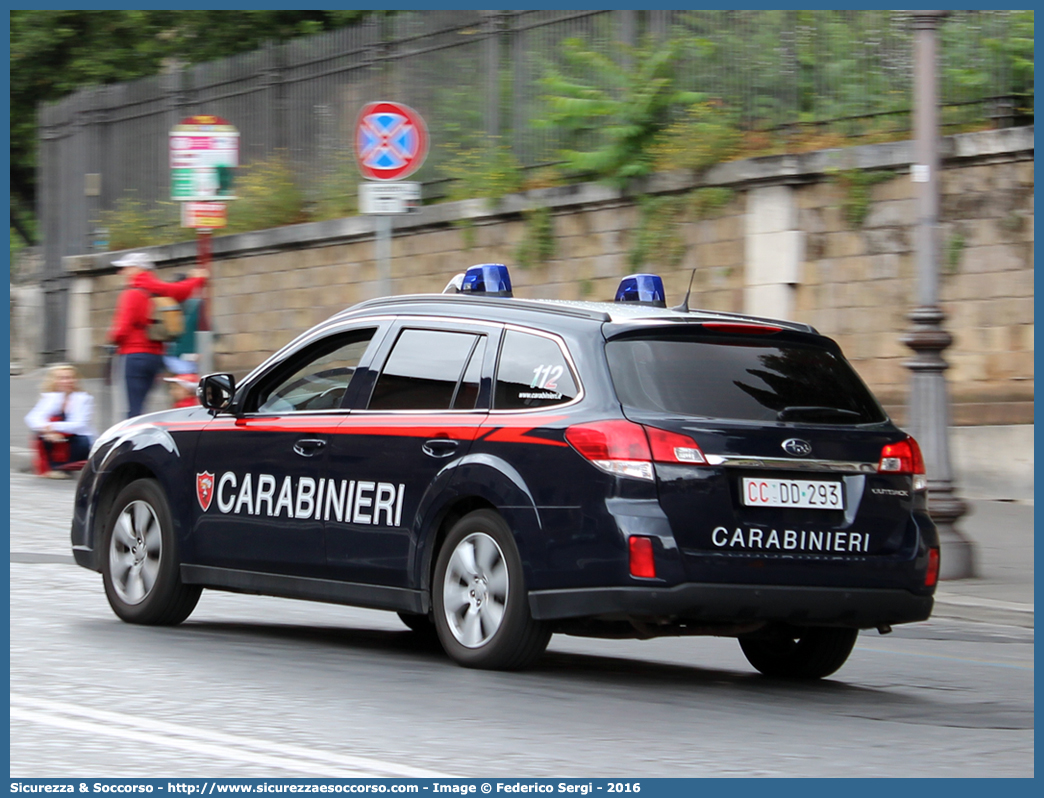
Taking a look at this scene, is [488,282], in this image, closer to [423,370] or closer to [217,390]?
[423,370]

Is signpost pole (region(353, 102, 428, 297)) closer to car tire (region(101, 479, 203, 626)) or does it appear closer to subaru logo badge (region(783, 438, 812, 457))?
car tire (region(101, 479, 203, 626))

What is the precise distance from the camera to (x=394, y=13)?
2367cm

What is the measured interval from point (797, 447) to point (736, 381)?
39 cm

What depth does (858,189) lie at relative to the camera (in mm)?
16688

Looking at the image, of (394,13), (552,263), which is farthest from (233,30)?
(552,263)

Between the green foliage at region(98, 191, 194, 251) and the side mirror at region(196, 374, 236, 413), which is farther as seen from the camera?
the green foliage at region(98, 191, 194, 251)

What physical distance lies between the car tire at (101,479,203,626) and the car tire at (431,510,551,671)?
1.79 m

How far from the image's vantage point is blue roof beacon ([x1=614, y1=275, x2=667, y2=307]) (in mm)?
8859

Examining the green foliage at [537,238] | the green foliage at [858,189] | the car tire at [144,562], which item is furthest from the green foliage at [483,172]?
the car tire at [144,562]

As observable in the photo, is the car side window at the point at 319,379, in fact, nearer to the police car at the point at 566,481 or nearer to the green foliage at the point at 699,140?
the police car at the point at 566,481

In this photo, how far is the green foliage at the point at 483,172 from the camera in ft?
68.1

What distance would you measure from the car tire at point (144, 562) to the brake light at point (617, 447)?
8.85 feet

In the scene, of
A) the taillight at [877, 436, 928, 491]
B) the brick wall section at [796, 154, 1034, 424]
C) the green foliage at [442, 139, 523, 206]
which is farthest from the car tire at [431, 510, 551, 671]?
the green foliage at [442, 139, 523, 206]

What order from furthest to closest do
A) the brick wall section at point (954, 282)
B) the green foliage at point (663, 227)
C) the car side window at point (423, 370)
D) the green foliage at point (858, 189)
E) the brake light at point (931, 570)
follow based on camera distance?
1. the green foliage at point (663, 227)
2. the green foliage at point (858, 189)
3. the brick wall section at point (954, 282)
4. the car side window at point (423, 370)
5. the brake light at point (931, 570)
